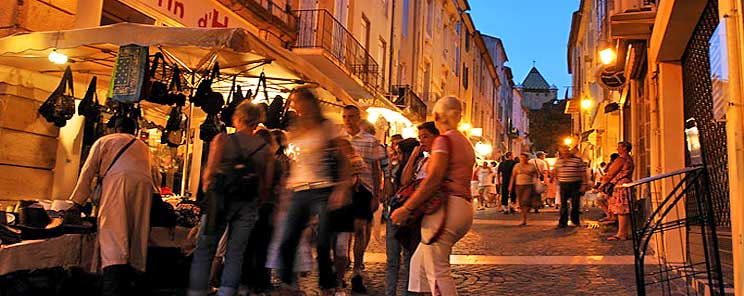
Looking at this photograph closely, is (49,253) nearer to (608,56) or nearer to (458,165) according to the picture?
(458,165)

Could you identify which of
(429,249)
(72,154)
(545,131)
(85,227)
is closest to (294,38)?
(72,154)

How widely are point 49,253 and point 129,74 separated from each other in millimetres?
2109

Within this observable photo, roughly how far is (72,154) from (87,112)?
161 cm

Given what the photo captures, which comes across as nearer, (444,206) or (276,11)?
(444,206)

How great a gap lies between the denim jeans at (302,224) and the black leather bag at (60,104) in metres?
4.49

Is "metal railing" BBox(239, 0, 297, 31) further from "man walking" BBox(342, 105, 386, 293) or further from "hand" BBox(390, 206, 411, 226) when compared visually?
"hand" BBox(390, 206, 411, 226)

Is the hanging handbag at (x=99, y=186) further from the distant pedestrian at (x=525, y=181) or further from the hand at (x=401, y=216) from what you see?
the distant pedestrian at (x=525, y=181)

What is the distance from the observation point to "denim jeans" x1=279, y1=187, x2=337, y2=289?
475 cm

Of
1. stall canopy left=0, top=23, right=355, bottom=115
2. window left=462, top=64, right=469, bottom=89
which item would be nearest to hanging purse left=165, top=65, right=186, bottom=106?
stall canopy left=0, top=23, right=355, bottom=115

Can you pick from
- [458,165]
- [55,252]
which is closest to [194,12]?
[55,252]

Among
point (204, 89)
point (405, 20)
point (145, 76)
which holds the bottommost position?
point (145, 76)

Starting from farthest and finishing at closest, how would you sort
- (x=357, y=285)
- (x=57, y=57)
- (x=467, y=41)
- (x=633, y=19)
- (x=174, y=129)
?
1. (x=467, y=41)
2. (x=633, y=19)
3. (x=174, y=129)
4. (x=57, y=57)
5. (x=357, y=285)

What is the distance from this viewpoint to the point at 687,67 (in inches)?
305

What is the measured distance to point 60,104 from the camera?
769 cm
